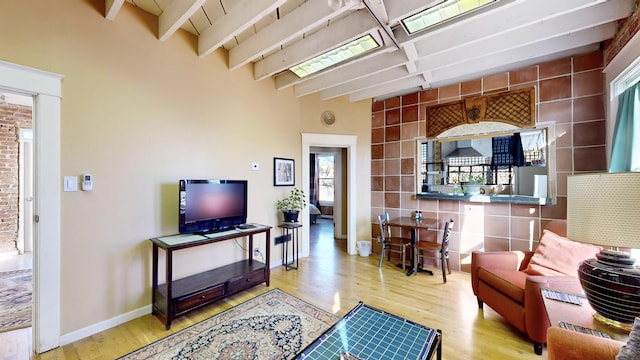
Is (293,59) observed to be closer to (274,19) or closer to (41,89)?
(274,19)

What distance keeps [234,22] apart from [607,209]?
9.57 feet

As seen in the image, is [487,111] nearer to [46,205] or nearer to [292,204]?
[292,204]

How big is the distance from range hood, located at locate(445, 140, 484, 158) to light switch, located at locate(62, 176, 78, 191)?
598 centimetres

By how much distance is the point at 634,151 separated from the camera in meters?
2.08

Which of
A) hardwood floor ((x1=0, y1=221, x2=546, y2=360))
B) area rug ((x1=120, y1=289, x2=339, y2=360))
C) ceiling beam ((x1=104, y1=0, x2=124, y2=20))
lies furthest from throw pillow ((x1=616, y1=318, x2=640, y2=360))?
ceiling beam ((x1=104, y1=0, x2=124, y2=20))

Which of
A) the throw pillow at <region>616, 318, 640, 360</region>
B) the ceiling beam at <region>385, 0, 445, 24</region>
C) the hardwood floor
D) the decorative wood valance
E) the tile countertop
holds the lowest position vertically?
the hardwood floor

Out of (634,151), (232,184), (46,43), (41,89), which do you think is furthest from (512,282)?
(46,43)

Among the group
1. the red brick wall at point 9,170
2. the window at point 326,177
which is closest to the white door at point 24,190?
the red brick wall at point 9,170

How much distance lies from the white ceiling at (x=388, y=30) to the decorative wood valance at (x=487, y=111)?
1.27 feet

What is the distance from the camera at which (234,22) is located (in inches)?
90.6

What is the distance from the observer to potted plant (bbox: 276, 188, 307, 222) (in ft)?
12.0

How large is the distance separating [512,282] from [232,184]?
294 centimetres

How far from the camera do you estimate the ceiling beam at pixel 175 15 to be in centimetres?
206

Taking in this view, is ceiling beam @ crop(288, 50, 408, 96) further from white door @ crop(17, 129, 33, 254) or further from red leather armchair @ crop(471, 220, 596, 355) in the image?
white door @ crop(17, 129, 33, 254)
